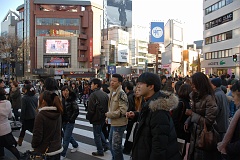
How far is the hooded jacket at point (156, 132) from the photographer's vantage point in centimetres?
265

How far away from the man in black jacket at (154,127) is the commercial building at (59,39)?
6042cm

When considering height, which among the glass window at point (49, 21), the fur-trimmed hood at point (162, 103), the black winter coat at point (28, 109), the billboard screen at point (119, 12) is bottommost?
the black winter coat at point (28, 109)

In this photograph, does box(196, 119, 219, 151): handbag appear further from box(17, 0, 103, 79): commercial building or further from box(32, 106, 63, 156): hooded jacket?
box(17, 0, 103, 79): commercial building

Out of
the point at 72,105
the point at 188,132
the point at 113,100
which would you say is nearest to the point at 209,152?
the point at 188,132

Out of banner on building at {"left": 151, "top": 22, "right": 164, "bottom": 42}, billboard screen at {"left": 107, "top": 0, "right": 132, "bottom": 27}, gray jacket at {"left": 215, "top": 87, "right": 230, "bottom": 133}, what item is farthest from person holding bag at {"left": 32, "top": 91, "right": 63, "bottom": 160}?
billboard screen at {"left": 107, "top": 0, "right": 132, "bottom": 27}

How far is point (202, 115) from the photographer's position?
373 cm

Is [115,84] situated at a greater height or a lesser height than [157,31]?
lesser

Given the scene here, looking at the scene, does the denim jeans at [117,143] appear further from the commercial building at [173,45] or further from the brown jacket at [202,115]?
the commercial building at [173,45]

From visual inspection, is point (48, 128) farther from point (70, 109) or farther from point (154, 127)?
point (70, 109)

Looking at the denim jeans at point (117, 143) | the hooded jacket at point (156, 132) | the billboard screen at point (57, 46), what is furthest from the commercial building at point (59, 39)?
the hooded jacket at point (156, 132)

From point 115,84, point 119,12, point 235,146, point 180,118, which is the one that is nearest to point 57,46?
point 119,12

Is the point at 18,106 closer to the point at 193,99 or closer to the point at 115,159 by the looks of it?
the point at 115,159

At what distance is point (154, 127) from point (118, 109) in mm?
2416

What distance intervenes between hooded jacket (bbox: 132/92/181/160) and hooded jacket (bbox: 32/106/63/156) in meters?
1.65
